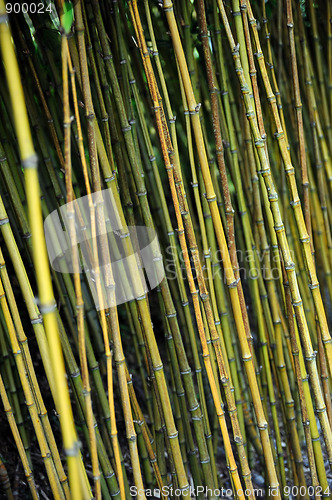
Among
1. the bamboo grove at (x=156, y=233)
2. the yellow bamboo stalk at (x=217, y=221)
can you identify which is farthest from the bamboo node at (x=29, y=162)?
the yellow bamboo stalk at (x=217, y=221)

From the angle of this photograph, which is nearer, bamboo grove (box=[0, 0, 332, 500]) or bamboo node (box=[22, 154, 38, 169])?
bamboo node (box=[22, 154, 38, 169])

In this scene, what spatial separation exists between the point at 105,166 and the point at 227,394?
1.50ft

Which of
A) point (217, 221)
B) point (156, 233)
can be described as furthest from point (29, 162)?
point (156, 233)

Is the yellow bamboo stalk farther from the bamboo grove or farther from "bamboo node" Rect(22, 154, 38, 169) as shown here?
"bamboo node" Rect(22, 154, 38, 169)

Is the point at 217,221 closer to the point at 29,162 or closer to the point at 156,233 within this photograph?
the point at 156,233

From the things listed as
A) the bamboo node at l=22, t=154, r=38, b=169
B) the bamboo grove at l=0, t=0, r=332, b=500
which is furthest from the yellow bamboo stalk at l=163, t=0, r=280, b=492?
the bamboo node at l=22, t=154, r=38, b=169

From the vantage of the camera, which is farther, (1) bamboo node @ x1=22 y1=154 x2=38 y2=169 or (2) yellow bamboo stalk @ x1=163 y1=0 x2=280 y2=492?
(2) yellow bamboo stalk @ x1=163 y1=0 x2=280 y2=492

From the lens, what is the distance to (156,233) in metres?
0.86

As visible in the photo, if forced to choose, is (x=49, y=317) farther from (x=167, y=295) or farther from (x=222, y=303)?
(x=222, y=303)

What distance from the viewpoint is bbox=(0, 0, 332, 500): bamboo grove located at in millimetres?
625

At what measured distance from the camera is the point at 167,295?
2.64 feet

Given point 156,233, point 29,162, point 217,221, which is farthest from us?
point 156,233

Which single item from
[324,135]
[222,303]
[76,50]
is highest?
[76,50]

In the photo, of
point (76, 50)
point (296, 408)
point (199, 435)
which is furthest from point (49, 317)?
point (296, 408)
